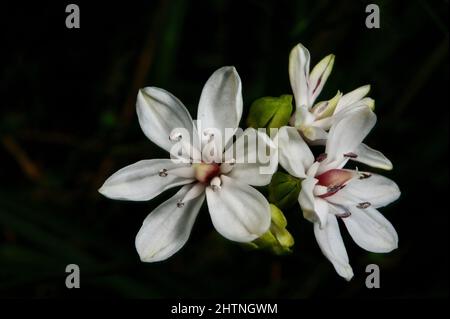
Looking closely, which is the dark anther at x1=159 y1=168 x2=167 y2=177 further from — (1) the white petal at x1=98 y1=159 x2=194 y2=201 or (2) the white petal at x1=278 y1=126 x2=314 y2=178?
(2) the white petal at x1=278 y1=126 x2=314 y2=178

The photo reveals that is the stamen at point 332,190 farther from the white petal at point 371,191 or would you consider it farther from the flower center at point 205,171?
the flower center at point 205,171

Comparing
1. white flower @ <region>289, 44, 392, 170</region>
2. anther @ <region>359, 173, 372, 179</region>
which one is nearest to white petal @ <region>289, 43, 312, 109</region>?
white flower @ <region>289, 44, 392, 170</region>

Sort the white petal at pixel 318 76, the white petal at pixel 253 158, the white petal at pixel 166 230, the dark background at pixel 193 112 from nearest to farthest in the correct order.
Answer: the white petal at pixel 253 158, the white petal at pixel 166 230, the white petal at pixel 318 76, the dark background at pixel 193 112

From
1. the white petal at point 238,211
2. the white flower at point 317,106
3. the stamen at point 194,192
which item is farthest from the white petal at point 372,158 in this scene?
the stamen at point 194,192

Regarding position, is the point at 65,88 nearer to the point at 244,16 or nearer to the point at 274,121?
the point at 244,16

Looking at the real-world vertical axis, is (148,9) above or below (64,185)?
above

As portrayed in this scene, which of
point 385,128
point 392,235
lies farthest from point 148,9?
point 392,235

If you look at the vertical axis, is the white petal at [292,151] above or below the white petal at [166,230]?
→ above
